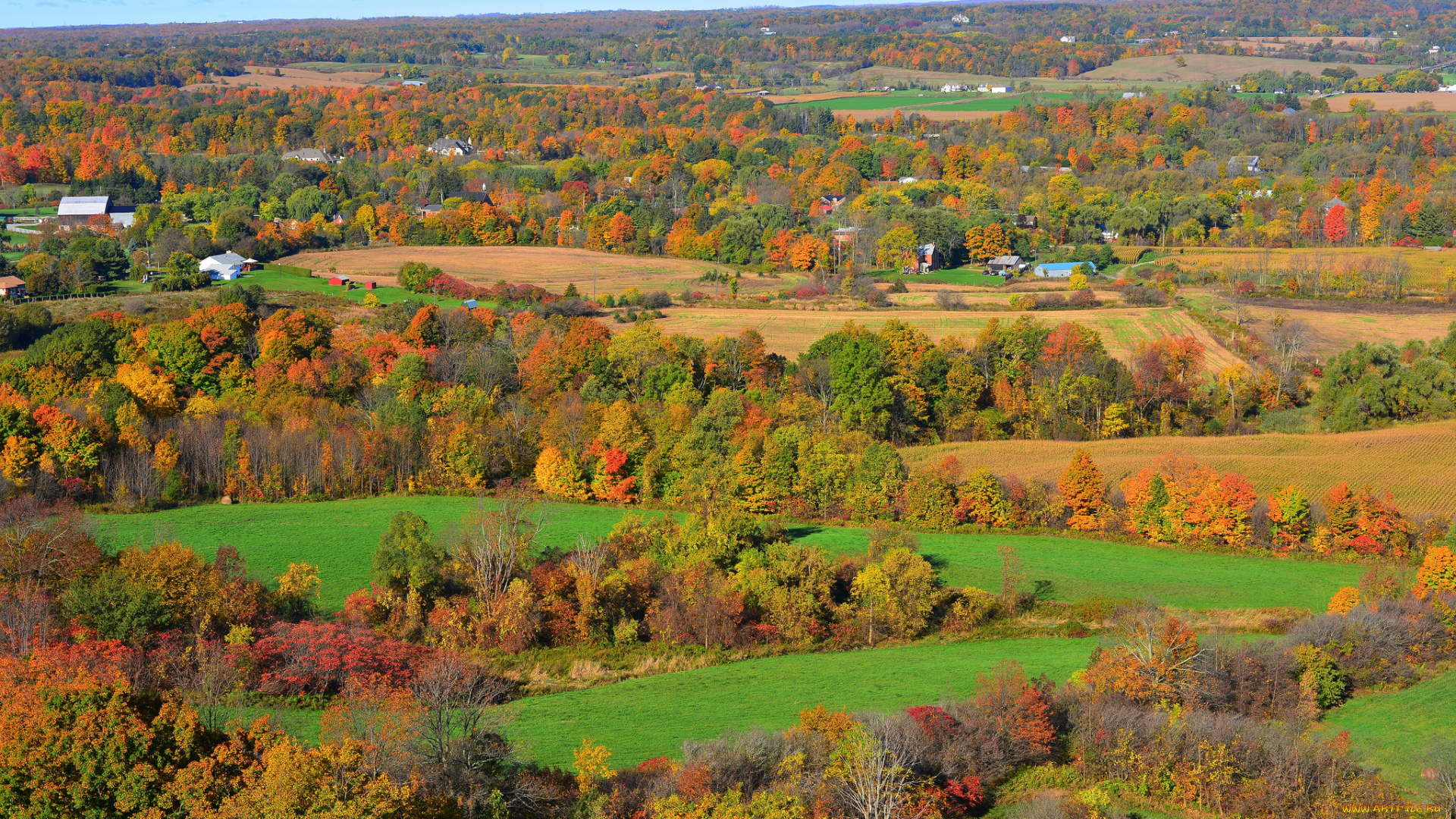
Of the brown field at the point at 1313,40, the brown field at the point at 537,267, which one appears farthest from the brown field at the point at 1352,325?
the brown field at the point at 1313,40

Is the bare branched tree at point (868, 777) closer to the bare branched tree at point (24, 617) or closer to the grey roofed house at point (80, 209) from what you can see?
the bare branched tree at point (24, 617)

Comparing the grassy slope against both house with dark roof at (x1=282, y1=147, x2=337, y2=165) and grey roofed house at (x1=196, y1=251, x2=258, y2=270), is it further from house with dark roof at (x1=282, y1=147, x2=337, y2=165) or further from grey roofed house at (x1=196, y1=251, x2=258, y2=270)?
house with dark roof at (x1=282, y1=147, x2=337, y2=165)

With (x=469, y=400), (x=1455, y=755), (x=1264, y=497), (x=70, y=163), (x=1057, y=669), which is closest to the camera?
(x=1455, y=755)

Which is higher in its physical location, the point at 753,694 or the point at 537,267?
the point at 537,267

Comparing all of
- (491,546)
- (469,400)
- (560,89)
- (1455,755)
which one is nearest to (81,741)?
(491,546)

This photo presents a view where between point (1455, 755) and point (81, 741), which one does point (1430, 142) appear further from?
point (81, 741)

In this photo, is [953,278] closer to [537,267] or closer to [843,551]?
[537,267]

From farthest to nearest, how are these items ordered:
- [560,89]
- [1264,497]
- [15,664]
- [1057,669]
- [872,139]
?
[560,89] → [872,139] → [1264,497] → [1057,669] → [15,664]

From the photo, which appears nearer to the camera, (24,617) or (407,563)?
(24,617)

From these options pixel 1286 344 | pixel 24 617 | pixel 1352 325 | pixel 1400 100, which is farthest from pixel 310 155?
pixel 1400 100
